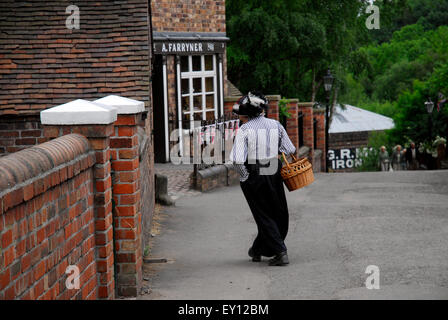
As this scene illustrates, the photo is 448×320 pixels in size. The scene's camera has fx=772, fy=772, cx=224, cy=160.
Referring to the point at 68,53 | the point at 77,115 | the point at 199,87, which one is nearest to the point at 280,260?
the point at 77,115

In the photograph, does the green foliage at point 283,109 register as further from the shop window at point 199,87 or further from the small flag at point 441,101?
the small flag at point 441,101

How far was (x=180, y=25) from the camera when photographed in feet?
68.7

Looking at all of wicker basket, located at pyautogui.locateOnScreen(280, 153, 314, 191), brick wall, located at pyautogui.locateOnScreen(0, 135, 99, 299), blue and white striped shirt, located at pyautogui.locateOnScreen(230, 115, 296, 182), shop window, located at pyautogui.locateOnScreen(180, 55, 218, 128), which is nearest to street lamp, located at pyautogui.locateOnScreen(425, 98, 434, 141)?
shop window, located at pyautogui.locateOnScreen(180, 55, 218, 128)

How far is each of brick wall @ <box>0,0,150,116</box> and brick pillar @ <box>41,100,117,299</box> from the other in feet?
16.8

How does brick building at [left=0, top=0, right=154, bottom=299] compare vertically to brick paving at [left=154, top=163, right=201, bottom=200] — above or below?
above

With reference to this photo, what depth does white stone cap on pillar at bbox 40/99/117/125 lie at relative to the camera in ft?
17.5

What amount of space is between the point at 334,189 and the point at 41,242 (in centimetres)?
1158

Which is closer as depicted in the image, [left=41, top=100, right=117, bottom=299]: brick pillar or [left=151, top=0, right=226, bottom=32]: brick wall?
[left=41, top=100, right=117, bottom=299]: brick pillar

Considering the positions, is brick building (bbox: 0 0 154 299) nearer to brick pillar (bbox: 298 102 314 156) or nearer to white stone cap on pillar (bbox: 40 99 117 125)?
white stone cap on pillar (bbox: 40 99 117 125)

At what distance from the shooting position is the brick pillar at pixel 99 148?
5.36m

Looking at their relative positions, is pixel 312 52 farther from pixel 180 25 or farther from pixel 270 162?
pixel 270 162

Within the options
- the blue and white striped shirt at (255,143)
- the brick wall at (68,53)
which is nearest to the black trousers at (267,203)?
the blue and white striped shirt at (255,143)
